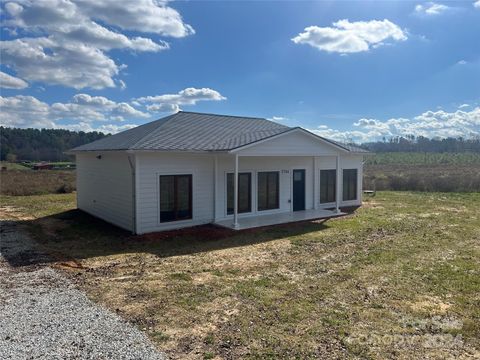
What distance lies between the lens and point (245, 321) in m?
5.68

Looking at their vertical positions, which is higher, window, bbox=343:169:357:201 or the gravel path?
window, bbox=343:169:357:201

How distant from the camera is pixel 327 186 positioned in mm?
17688

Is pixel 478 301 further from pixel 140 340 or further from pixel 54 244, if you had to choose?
pixel 54 244

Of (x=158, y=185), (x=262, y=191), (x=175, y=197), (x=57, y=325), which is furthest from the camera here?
(x=262, y=191)

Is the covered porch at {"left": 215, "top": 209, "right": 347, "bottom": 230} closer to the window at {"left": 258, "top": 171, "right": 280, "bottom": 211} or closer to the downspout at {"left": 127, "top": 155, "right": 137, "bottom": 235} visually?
the window at {"left": 258, "top": 171, "right": 280, "bottom": 211}

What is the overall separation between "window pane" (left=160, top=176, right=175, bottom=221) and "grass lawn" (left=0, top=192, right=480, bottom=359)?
2.52ft

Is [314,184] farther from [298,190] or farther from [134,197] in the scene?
[134,197]

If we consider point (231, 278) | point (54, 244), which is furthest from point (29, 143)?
point (231, 278)

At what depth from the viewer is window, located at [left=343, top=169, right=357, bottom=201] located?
1858 cm

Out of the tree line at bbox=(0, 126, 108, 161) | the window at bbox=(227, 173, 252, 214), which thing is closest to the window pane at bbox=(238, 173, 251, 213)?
the window at bbox=(227, 173, 252, 214)

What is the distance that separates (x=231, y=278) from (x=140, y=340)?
2983 millimetres

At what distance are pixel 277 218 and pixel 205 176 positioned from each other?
329 centimetres

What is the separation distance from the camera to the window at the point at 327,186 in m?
17.4

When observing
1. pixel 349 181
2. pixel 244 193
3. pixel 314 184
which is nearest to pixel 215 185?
pixel 244 193
